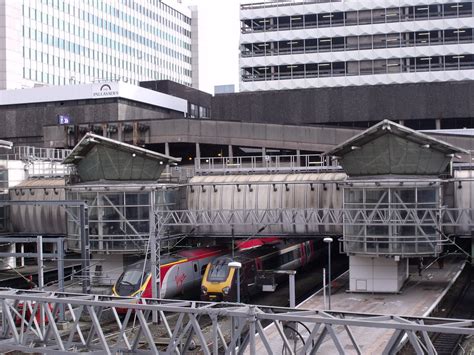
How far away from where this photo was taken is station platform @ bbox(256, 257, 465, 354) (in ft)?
101

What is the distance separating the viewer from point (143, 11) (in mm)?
156125

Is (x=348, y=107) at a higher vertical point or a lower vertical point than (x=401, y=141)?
higher

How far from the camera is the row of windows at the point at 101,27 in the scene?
122 m

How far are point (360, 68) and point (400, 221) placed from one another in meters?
43.2

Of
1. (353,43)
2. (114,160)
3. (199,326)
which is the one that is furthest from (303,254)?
(199,326)

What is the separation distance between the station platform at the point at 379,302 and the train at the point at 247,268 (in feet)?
13.5

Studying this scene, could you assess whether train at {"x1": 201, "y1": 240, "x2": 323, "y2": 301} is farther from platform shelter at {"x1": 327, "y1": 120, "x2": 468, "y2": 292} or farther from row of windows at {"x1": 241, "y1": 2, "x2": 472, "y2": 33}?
row of windows at {"x1": 241, "y1": 2, "x2": 472, "y2": 33}

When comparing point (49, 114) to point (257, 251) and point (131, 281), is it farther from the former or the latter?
point (131, 281)

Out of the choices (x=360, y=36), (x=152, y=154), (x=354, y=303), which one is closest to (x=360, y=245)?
(x=354, y=303)

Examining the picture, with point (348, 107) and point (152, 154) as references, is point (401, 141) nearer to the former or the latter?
Result: point (152, 154)

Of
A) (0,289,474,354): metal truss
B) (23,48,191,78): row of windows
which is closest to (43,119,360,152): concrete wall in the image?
(0,289,474,354): metal truss

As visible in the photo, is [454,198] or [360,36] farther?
[360,36]

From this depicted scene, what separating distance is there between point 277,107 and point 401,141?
3839cm

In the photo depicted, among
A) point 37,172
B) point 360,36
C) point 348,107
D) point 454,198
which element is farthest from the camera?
point 360,36
